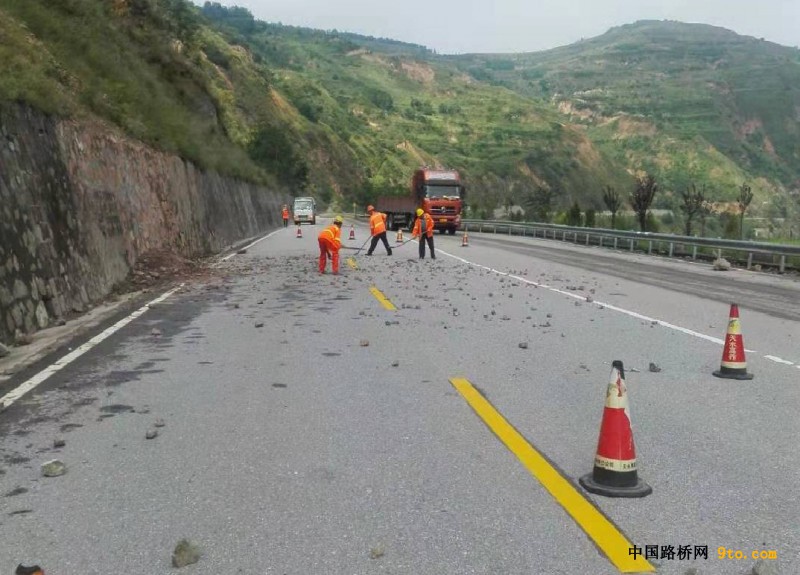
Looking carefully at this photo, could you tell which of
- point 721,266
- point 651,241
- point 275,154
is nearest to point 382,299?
point 721,266

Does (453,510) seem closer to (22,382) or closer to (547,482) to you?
(547,482)

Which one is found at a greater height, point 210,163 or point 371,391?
point 210,163

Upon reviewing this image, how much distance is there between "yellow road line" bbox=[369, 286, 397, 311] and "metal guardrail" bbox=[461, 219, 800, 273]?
12774mm

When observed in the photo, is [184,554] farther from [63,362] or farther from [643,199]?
[643,199]

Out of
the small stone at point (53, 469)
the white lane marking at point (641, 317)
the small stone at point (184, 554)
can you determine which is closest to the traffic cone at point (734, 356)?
the white lane marking at point (641, 317)

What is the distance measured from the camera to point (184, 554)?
3.63 metres

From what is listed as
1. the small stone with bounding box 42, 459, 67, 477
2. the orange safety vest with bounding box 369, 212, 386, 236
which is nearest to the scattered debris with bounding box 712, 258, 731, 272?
the orange safety vest with bounding box 369, 212, 386, 236

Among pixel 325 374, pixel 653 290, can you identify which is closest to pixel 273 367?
pixel 325 374

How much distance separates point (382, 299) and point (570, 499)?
402 inches

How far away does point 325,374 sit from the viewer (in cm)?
784

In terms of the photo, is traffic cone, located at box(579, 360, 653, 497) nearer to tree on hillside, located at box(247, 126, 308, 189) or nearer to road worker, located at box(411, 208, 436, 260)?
road worker, located at box(411, 208, 436, 260)

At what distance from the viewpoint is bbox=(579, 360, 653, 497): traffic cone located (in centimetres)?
450

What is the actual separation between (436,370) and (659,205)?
173315mm

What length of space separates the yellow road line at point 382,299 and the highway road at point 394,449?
1.58m
